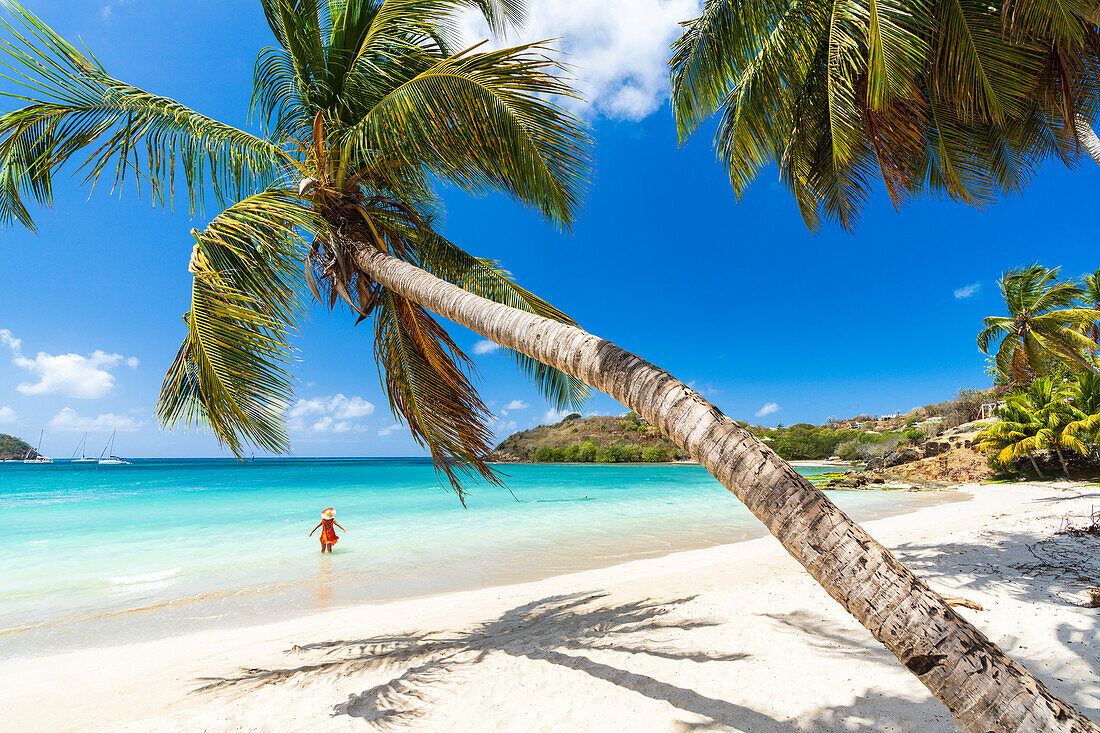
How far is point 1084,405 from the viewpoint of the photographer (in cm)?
1628

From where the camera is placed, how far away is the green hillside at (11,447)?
273 feet

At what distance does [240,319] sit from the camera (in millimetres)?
3043

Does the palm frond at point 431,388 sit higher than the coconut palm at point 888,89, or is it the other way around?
the coconut palm at point 888,89

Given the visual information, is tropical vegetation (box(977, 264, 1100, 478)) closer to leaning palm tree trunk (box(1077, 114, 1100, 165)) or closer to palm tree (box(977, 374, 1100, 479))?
palm tree (box(977, 374, 1100, 479))

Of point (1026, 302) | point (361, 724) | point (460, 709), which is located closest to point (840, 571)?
point (460, 709)

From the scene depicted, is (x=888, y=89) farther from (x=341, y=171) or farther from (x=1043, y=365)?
(x=1043, y=365)

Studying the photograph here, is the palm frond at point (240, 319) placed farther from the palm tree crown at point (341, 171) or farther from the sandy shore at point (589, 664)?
the sandy shore at point (589, 664)

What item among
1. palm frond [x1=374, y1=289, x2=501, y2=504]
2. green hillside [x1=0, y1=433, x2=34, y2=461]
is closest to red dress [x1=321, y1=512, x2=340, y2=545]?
palm frond [x1=374, y1=289, x2=501, y2=504]

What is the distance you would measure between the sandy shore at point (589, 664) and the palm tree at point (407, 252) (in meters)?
1.79

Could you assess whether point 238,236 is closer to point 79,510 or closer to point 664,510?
point 664,510

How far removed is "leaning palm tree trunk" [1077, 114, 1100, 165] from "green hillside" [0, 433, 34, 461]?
127 metres

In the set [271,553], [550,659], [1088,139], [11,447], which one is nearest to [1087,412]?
[1088,139]

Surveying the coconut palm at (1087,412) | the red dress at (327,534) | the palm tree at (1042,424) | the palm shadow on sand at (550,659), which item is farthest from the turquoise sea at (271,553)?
the coconut palm at (1087,412)

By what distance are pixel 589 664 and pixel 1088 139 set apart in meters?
7.60
